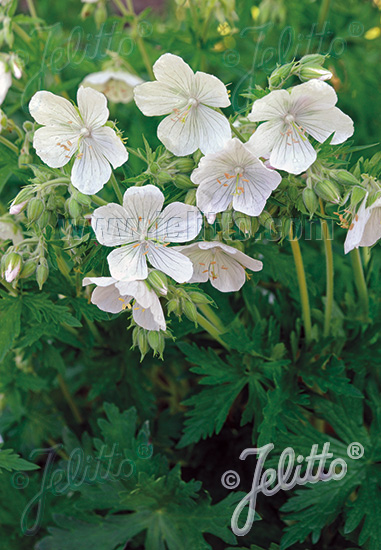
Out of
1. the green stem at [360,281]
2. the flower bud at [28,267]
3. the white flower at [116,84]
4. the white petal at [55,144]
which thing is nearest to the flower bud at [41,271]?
the flower bud at [28,267]

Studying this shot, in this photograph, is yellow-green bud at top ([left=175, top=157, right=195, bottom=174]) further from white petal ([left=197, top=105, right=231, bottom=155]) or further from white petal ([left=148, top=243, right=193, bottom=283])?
white petal ([left=148, top=243, right=193, bottom=283])

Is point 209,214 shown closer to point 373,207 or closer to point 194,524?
point 373,207

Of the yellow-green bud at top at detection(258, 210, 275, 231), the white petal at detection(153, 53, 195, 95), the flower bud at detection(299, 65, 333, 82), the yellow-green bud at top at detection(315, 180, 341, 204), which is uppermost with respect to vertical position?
the flower bud at detection(299, 65, 333, 82)

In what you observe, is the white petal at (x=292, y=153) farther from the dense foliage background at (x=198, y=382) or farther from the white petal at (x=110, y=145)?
the white petal at (x=110, y=145)

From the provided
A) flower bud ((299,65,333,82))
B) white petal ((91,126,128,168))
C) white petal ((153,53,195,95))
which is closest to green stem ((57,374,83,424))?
white petal ((91,126,128,168))

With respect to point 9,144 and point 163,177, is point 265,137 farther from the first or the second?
point 9,144

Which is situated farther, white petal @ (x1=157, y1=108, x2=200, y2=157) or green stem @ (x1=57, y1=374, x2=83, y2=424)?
green stem @ (x1=57, y1=374, x2=83, y2=424)

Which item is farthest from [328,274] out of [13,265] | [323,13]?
[323,13]
